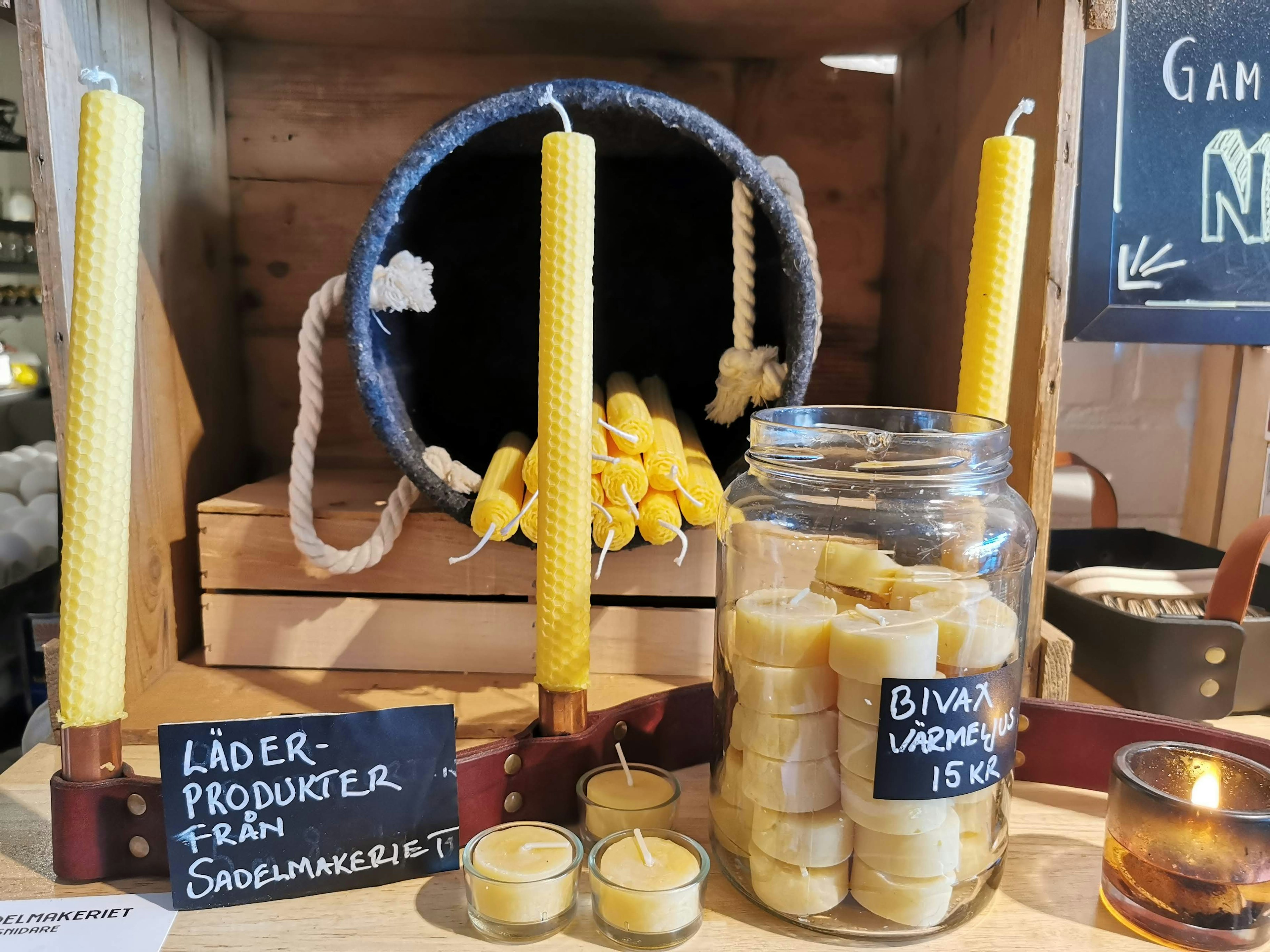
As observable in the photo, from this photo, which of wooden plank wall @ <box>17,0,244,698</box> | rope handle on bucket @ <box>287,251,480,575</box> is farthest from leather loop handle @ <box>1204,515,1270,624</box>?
wooden plank wall @ <box>17,0,244,698</box>

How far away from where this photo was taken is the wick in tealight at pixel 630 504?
→ 65 centimetres

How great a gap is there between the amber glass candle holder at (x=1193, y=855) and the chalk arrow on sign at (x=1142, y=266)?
53cm

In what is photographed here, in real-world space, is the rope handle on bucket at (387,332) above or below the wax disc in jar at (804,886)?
above

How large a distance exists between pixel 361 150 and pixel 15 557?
65 cm

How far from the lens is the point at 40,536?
1.11 metres

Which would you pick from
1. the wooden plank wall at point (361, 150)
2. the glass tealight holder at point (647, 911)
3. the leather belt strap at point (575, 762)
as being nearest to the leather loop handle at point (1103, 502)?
the wooden plank wall at point (361, 150)

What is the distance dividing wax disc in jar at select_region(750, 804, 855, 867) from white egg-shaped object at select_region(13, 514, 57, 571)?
103 centimetres

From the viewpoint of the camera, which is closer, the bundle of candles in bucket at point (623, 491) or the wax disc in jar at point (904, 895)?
the wax disc in jar at point (904, 895)

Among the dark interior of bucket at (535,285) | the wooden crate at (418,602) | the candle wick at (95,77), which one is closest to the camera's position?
the candle wick at (95,77)

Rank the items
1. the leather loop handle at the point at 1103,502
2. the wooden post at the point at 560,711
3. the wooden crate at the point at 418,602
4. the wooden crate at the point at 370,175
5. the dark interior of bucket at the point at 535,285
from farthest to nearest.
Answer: the leather loop handle at the point at 1103,502 → the dark interior of bucket at the point at 535,285 → the wooden crate at the point at 418,602 → the wooden crate at the point at 370,175 → the wooden post at the point at 560,711

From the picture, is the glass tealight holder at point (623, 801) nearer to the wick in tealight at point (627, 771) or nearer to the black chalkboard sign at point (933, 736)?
the wick in tealight at point (627, 771)

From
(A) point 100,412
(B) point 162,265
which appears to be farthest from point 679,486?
(B) point 162,265

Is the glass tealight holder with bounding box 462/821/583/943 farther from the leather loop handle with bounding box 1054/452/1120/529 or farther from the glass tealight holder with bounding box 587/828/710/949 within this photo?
the leather loop handle with bounding box 1054/452/1120/529

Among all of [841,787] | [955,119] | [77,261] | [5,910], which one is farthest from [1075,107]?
[5,910]
